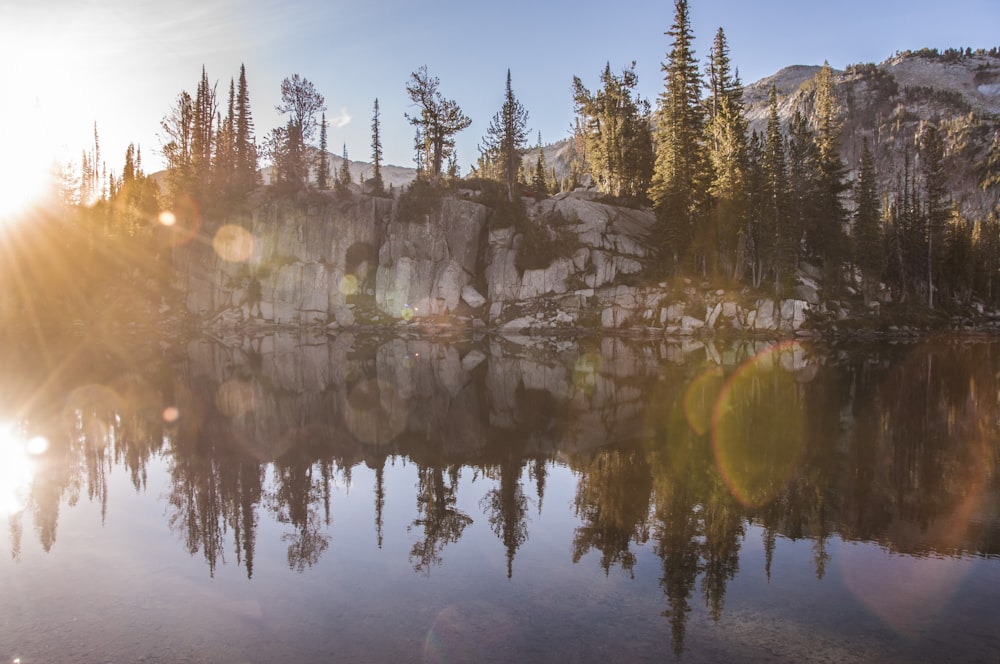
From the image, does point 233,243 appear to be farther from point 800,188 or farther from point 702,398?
point 702,398

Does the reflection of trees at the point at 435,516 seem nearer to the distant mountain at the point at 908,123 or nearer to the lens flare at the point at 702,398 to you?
the lens flare at the point at 702,398

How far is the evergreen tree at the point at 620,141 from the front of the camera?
77125 mm

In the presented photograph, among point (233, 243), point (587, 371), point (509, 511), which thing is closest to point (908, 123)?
point (233, 243)

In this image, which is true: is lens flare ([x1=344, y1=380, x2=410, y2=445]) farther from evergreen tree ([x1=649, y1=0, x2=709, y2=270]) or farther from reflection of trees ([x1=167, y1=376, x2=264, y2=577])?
evergreen tree ([x1=649, y1=0, x2=709, y2=270])

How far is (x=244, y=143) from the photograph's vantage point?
277 feet

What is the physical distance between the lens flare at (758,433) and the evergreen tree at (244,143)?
70.9 meters

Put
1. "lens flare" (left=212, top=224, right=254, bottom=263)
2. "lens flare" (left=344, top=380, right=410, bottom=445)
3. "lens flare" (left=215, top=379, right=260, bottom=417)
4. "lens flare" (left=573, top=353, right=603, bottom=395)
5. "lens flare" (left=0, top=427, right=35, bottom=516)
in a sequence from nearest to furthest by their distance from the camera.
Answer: "lens flare" (left=0, top=427, right=35, bottom=516)
"lens flare" (left=344, top=380, right=410, bottom=445)
"lens flare" (left=215, top=379, right=260, bottom=417)
"lens flare" (left=573, top=353, right=603, bottom=395)
"lens flare" (left=212, top=224, right=254, bottom=263)

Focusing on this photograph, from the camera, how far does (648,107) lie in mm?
83188

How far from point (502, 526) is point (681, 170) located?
57.5 metres

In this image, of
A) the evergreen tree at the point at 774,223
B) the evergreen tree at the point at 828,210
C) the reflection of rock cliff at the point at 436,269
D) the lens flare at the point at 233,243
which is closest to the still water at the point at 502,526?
the evergreen tree at the point at 774,223

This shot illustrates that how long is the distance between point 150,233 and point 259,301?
1761 centimetres

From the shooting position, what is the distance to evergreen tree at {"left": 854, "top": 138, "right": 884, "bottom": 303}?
67.0 meters

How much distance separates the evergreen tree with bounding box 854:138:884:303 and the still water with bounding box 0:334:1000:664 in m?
46.0

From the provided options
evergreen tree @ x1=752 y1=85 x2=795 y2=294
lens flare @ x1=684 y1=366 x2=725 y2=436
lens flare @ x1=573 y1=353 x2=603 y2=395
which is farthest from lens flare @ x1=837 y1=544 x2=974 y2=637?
evergreen tree @ x1=752 y1=85 x2=795 y2=294
